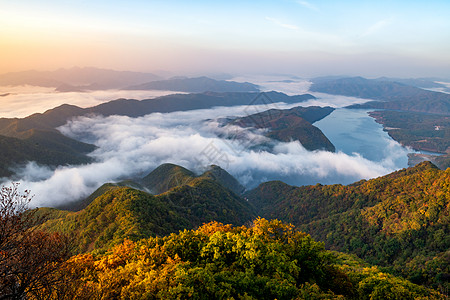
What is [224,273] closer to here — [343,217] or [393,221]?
[393,221]

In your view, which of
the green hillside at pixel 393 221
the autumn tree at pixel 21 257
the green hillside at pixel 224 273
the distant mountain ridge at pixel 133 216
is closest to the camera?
the autumn tree at pixel 21 257

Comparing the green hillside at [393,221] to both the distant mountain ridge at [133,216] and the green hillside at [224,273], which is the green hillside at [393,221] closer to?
the green hillside at [224,273]

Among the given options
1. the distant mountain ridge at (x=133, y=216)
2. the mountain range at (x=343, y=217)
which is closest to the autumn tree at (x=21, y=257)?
the distant mountain ridge at (x=133, y=216)

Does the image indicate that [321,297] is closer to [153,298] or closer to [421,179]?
[153,298]

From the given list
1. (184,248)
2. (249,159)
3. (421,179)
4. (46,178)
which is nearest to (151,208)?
(184,248)

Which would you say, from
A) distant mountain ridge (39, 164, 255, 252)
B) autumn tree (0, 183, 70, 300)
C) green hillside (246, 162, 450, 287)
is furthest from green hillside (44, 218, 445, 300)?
green hillside (246, 162, 450, 287)

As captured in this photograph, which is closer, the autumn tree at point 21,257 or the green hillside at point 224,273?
the autumn tree at point 21,257
